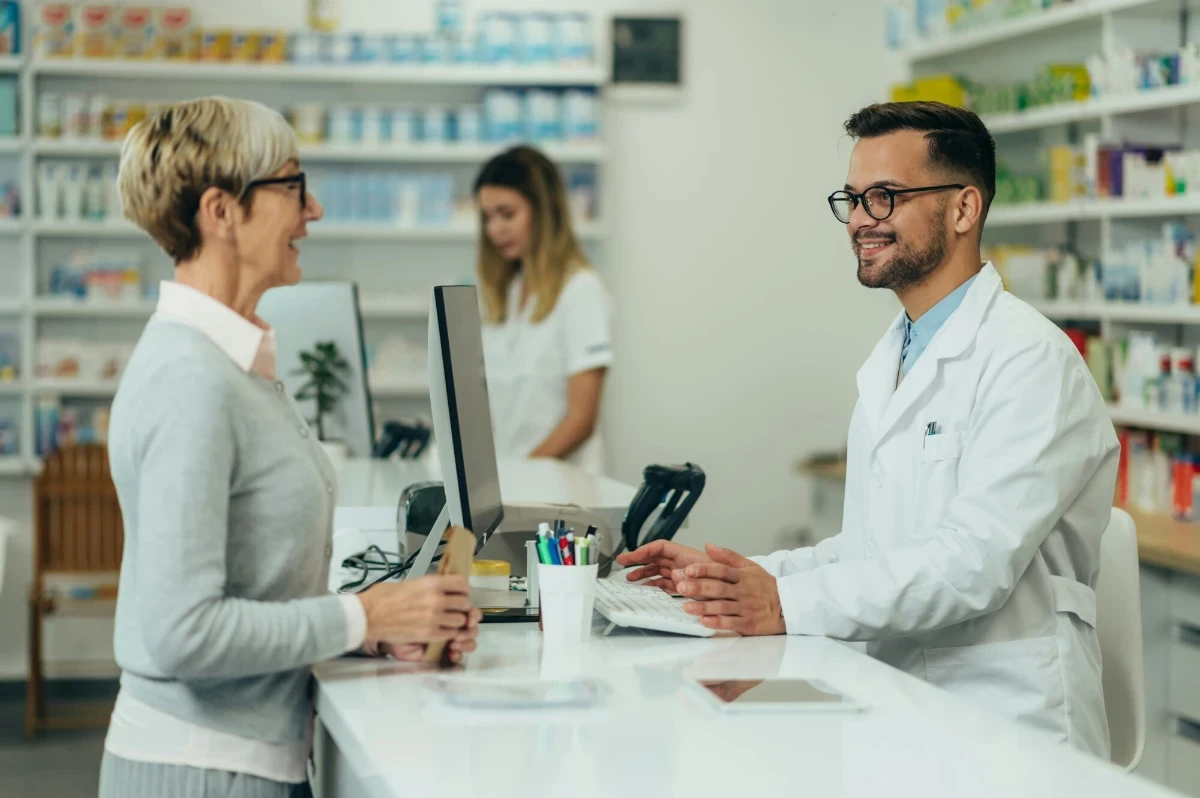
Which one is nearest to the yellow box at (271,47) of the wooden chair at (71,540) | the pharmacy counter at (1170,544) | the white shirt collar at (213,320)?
the wooden chair at (71,540)

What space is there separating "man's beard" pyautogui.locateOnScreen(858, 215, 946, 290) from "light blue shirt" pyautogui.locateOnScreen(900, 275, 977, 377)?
5 cm

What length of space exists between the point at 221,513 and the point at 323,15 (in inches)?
174

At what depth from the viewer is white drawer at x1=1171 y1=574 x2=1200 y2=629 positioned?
10.9ft

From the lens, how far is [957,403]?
1.86 m

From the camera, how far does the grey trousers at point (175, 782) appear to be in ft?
4.52

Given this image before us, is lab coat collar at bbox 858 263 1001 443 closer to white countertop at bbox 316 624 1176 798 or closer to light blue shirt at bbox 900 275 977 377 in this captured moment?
light blue shirt at bbox 900 275 977 377

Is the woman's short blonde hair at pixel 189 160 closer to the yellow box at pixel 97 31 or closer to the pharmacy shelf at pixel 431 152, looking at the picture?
the pharmacy shelf at pixel 431 152

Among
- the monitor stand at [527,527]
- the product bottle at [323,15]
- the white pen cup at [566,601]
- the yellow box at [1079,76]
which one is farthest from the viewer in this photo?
the product bottle at [323,15]

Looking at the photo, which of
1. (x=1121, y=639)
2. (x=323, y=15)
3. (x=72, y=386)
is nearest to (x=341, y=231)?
(x=323, y=15)

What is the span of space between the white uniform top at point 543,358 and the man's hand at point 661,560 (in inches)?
68.0

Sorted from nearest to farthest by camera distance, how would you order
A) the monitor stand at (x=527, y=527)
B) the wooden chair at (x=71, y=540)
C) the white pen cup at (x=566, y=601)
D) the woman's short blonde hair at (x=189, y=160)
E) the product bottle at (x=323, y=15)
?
the woman's short blonde hair at (x=189, y=160), the white pen cup at (x=566, y=601), the monitor stand at (x=527, y=527), the wooden chair at (x=71, y=540), the product bottle at (x=323, y=15)

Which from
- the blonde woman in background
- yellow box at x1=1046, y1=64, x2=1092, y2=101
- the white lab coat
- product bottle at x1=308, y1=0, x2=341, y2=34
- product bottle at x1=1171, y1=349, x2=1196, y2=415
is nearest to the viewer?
the white lab coat

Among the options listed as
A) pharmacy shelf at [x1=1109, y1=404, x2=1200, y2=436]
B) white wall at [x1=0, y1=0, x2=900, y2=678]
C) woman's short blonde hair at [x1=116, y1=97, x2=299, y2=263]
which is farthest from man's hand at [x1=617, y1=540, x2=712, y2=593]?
white wall at [x1=0, y1=0, x2=900, y2=678]

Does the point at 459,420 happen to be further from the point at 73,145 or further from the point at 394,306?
the point at 73,145
